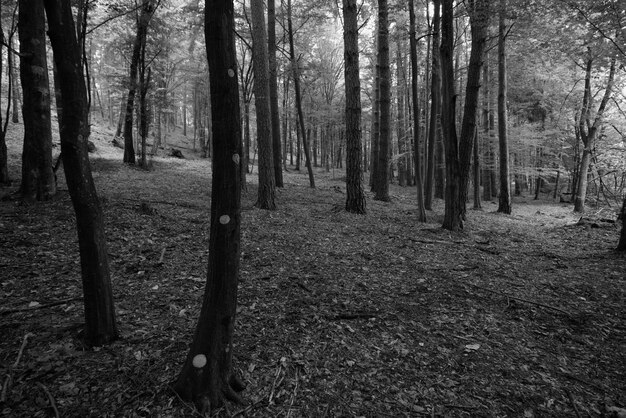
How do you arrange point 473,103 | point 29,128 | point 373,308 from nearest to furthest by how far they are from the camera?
point 373,308
point 29,128
point 473,103

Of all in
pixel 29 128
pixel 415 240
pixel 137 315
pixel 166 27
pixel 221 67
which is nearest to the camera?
pixel 221 67

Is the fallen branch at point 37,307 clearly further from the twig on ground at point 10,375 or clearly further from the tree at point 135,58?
the tree at point 135,58

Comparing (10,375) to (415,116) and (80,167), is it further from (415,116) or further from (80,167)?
(415,116)

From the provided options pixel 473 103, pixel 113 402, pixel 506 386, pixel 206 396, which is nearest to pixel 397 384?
pixel 506 386

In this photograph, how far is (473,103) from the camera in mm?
8641

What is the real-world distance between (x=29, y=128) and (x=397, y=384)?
323 inches

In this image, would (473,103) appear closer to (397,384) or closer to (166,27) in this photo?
(397,384)

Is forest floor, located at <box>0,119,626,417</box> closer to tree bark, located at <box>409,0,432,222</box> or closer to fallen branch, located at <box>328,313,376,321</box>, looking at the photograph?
fallen branch, located at <box>328,313,376,321</box>

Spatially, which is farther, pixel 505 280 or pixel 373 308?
pixel 505 280

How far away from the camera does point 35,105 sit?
21.2 feet

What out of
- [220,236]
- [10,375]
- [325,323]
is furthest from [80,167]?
[325,323]

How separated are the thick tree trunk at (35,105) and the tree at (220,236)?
6428mm

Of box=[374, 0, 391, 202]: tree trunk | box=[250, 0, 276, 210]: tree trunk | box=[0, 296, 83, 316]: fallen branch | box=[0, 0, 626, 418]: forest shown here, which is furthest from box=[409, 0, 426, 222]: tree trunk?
box=[0, 296, 83, 316]: fallen branch

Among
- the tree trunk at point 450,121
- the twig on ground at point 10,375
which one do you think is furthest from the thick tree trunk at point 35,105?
the tree trunk at point 450,121
